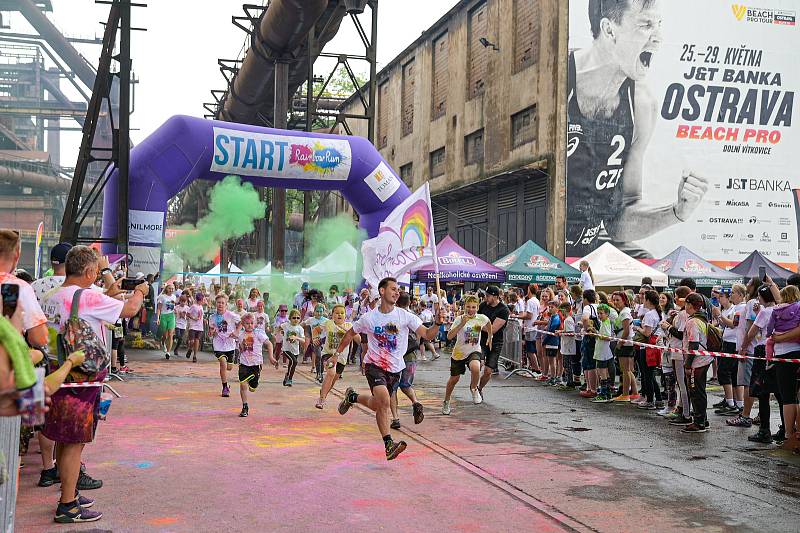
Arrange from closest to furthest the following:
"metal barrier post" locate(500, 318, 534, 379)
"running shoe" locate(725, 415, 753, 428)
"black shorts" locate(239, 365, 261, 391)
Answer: "running shoe" locate(725, 415, 753, 428) → "black shorts" locate(239, 365, 261, 391) → "metal barrier post" locate(500, 318, 534, 379)

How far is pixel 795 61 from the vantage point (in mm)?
33500

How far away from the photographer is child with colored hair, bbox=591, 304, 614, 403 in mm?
13109

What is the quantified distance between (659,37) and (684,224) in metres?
7.29

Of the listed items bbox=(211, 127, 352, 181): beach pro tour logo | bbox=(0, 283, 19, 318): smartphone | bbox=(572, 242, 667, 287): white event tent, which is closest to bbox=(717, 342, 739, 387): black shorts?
bbox=(0, 283, 19, 318): smartphone

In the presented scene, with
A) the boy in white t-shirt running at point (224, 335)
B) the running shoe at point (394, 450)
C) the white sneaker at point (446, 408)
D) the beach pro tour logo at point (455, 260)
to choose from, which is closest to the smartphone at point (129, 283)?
the running shoe at point (394, 450)

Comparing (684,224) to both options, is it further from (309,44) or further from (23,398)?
(23,398)

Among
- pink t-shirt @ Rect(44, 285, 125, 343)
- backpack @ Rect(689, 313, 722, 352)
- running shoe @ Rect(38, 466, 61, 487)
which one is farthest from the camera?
backpack @ Rect(689, 313, 722, 352)

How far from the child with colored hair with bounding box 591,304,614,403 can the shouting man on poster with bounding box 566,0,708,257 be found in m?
17.0

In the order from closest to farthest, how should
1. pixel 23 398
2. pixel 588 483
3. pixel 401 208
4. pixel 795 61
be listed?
pixel 23 398 < pixel 588 483 < pixel 401 208 < pixel 795 61

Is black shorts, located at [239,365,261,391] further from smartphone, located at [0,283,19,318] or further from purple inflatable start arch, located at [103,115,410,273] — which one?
purple inflatable start arch, located at [103,115,410,273]

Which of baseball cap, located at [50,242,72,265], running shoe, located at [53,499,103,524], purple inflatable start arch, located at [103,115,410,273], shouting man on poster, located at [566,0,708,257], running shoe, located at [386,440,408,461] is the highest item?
shouting man on poster, located at [566,0,708,257]

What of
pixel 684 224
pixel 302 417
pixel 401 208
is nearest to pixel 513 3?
pixel 684 224

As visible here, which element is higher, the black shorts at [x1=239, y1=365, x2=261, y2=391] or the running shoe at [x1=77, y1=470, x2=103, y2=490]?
the black shorts at [x1=239, y1=365, x2=261, y2=391]

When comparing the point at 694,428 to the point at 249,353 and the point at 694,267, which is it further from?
the point at 694,267
